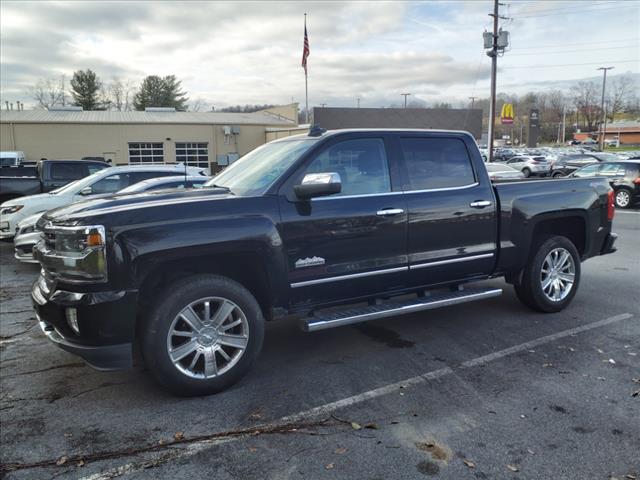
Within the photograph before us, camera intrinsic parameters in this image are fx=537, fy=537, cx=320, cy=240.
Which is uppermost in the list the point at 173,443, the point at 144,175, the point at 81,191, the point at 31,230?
the point at 144,175

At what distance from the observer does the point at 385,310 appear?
180 inches

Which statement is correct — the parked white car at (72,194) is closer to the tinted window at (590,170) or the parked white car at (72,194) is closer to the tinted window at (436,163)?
the tinted window at (436,163)

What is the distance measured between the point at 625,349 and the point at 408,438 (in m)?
2.66

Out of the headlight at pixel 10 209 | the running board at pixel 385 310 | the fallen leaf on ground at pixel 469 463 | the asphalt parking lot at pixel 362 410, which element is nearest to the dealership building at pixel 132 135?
the headlight at pixel 10 209

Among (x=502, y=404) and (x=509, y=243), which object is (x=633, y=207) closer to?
(x=509, y=243)

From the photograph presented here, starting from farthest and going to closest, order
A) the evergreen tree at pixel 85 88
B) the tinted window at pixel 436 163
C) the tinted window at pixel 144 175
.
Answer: the evergreen tree at pixel 85 88
the tinted window at pixel 144 175
the tinted window at pixel 436 163

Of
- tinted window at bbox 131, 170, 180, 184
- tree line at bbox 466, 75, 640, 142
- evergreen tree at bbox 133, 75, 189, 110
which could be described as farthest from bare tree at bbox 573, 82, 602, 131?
tinted window at bbox 131, 170, 180, 184

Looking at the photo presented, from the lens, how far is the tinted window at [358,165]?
453cm

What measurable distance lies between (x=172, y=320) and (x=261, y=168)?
1.70 m

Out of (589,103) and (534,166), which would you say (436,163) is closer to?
(534,166)

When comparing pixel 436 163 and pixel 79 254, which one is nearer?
pixel 79 254

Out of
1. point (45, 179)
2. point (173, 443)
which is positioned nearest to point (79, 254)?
point (173, 443)

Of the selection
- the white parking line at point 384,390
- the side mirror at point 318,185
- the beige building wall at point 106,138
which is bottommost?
the white parking line at point 384,390

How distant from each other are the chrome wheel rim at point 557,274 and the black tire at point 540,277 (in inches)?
1.3
